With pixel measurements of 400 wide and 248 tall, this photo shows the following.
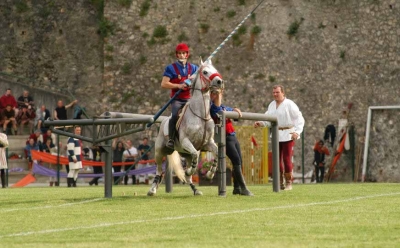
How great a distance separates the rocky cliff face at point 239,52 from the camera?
150 feet

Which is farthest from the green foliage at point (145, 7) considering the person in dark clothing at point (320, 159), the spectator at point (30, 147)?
the person in dark clothing at point (320, 159)

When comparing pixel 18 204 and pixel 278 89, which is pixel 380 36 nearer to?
pixel 278 89

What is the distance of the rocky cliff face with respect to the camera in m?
45.8

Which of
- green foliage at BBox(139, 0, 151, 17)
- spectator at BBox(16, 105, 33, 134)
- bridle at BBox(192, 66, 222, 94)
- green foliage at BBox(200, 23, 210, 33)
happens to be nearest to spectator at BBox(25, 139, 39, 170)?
spectator at BBox(16, 105, 33, 134)

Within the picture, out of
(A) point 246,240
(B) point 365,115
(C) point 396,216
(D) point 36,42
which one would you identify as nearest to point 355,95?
(B) point 365,115

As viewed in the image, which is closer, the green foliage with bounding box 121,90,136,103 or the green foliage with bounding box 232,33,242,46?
the green foliage with bounding box 232,33,242,46

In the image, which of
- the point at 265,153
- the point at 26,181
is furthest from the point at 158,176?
the point at 26,181

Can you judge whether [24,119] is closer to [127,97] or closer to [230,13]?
[127,97]

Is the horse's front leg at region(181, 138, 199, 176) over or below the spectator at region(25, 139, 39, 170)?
below

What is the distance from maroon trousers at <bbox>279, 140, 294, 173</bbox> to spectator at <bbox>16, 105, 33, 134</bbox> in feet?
81.6

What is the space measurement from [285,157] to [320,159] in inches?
824

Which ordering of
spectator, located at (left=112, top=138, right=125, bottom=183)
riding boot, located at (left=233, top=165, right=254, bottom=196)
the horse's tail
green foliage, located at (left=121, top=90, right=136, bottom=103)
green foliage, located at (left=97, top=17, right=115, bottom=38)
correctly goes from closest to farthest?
riding boot, located at (left=233, top=165, right=254, bottom=196) < the horse's tail < spectator, located at (left=112, top=138, right=125, bottom=183) < green foliage, located at (left=121, top=90, right=136, bottom=103) < green foliage, located at (left=97, top=17, right=115, bottom=38)

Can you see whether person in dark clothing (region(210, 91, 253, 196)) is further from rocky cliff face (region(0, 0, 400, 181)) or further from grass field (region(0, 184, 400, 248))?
rocky cliff face (region(0, 0, 400, 181))

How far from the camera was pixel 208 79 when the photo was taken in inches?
741
